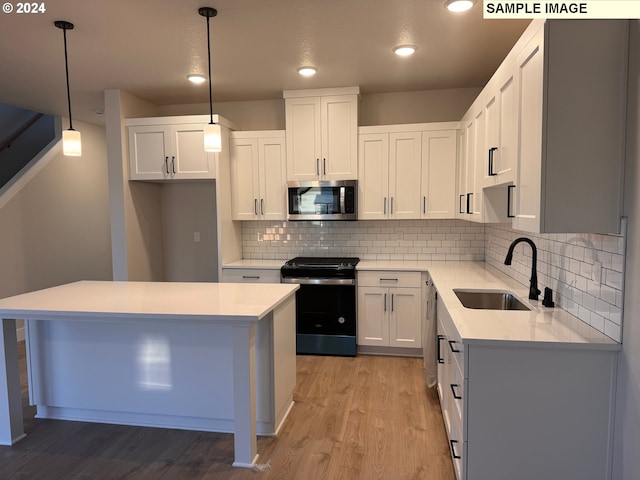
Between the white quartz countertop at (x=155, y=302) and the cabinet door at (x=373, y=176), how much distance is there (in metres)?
1.59

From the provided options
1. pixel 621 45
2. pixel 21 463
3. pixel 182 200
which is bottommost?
pixel 21 463

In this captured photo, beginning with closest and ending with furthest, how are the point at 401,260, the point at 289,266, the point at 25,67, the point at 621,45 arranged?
the point at 621,45
the point at 25,67
the point at 289,266
the point at 401,260

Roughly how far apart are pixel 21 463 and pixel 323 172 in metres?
3.11

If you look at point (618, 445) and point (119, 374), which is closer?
point (618, 445)

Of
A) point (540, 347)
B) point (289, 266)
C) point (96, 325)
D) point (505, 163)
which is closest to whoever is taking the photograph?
point (540, 347)

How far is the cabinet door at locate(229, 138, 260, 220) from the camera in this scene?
13.9 ft

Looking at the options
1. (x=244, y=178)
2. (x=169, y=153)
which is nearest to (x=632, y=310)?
(x=244, y=178)

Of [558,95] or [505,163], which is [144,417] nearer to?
[505,163]

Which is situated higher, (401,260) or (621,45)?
(621,45)

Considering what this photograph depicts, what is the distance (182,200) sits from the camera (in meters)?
4.73

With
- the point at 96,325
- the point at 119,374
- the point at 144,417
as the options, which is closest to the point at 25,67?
the point at 96,325

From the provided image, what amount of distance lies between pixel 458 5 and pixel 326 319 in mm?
2707

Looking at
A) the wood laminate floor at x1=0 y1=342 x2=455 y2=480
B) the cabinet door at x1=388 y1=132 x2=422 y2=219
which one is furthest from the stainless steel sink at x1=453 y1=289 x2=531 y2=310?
the cabinet door at x1=388 y1=132 x2=422 y2=219

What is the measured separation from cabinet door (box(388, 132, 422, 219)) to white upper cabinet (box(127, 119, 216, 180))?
1743mm
